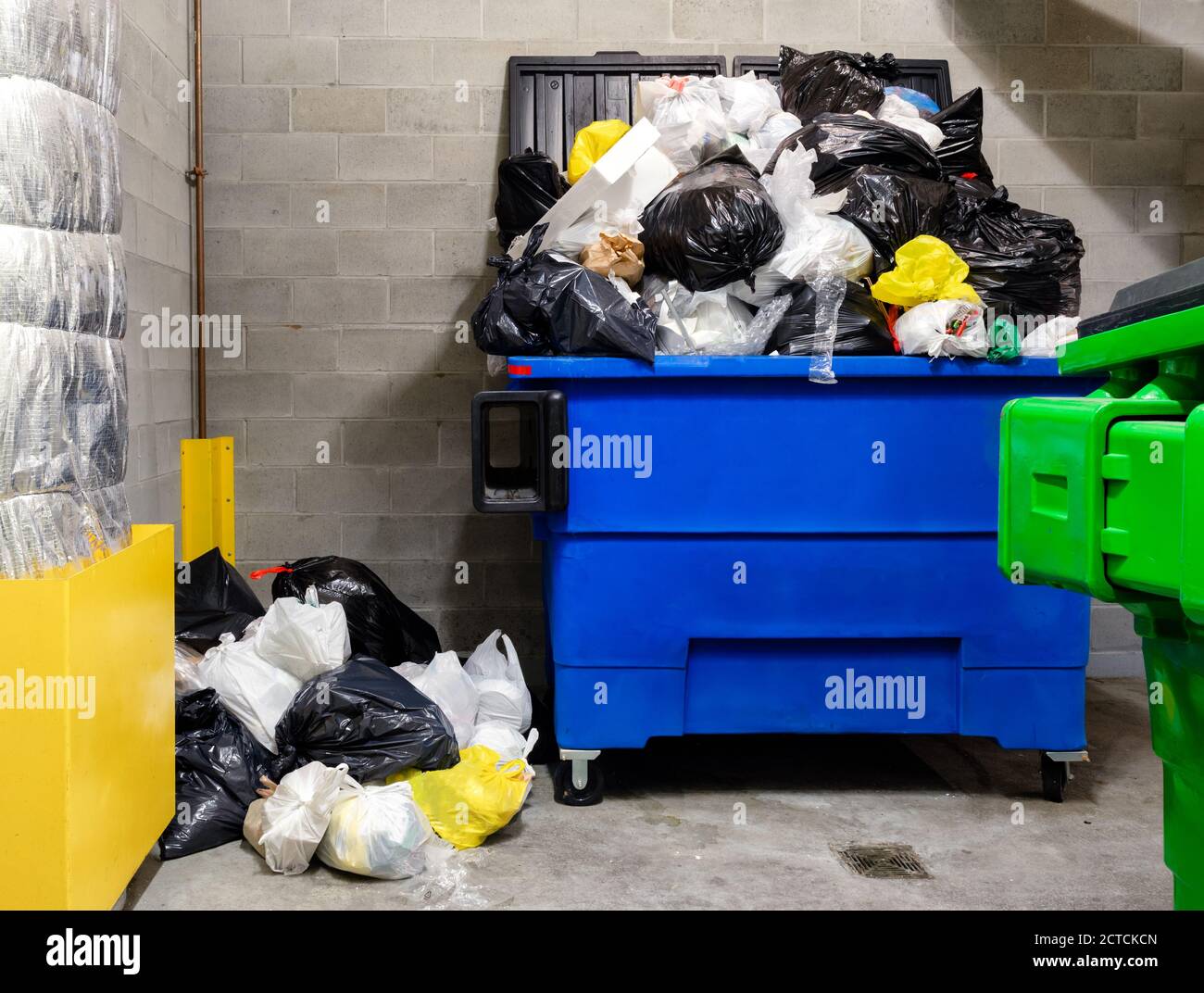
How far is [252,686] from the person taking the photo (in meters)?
2.81

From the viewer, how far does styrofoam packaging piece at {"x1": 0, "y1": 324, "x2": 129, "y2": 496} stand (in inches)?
71.9

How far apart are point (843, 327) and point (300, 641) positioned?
5.27 feet

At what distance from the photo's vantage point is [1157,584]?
4.00 feet

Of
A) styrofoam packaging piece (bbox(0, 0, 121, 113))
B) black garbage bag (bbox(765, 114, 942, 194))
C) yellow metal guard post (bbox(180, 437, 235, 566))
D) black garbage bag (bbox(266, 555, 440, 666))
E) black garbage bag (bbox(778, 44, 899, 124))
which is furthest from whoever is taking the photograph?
yellow metal guard post (bbox(180, 437, 235, 566))

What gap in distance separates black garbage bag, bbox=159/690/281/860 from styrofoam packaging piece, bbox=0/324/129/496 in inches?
32.2

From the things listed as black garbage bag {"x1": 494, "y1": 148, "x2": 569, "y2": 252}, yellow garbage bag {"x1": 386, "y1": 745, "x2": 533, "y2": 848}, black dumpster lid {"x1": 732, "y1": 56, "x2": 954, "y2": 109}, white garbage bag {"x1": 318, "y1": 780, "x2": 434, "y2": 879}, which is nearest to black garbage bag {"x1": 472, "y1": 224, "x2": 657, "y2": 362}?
black garbage bag {"x1": 494, "y1": 148, "x2": 569, "y2": 252}

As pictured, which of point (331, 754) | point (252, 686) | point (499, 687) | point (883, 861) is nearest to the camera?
point (883, 861)

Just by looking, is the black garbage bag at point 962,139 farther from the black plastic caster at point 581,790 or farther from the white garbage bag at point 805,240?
the black plastic caster at point 581,790

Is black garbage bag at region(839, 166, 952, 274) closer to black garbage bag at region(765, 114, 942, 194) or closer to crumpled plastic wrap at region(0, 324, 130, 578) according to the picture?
black garbage bag at region(765, 114, 942, 194)

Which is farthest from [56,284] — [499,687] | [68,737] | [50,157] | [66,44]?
[499,687]

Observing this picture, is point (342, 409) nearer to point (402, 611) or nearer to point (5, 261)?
point (402, 611)

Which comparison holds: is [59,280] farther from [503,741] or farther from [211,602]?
[211,602]

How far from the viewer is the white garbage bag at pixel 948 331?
279 cm

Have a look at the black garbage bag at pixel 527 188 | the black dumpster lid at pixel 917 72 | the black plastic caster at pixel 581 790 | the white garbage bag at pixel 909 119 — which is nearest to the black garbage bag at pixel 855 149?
the white garbage bag at pixel 909 119
